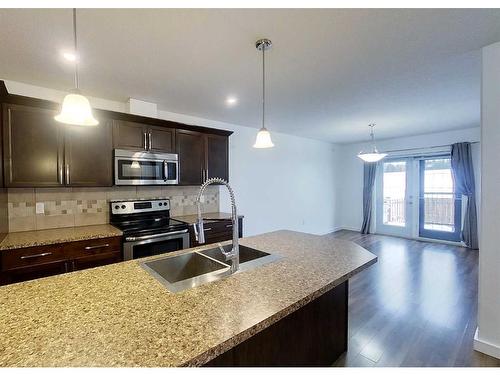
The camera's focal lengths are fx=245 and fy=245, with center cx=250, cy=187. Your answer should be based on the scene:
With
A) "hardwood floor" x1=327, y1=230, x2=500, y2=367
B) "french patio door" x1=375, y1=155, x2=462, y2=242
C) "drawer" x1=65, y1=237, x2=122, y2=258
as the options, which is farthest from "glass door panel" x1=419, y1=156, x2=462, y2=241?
"drawer" x1=65, y1=237, x2=122, y2=258

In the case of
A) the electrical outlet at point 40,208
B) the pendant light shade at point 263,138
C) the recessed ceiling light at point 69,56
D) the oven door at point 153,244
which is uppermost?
the recessed ceiling light at point 69,56

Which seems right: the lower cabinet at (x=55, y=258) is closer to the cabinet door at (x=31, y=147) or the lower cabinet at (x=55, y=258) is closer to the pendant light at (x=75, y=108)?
the cabinet door at (x=31, y=147)

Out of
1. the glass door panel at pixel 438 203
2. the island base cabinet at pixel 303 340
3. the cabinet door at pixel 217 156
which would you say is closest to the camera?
the island base cabinet at pixel 303 340

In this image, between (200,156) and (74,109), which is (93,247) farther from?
(200,156)

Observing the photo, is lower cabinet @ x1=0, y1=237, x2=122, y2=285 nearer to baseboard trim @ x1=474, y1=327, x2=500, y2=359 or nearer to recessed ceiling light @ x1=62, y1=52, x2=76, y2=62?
recessed ceiling light @ x1=62, y1=52, x2=76, y2=62

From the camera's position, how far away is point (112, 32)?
1703 millimetres

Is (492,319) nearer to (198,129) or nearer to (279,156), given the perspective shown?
(198,129)

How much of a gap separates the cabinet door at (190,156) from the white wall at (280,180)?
1.68 ft

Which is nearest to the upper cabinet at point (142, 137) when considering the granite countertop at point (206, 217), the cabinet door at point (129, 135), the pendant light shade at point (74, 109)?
the cabinet door at point (129, 135)

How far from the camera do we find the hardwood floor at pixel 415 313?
1.95m

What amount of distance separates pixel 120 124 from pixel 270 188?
3023 mm

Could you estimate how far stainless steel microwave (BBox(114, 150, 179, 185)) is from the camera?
2.80 metres

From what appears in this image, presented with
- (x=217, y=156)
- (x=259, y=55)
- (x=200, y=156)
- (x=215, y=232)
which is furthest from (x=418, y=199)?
(x=259, y=55)

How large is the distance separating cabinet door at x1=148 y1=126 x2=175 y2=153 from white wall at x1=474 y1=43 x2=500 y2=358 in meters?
3.15
